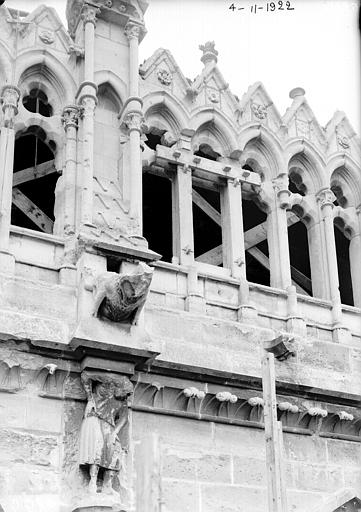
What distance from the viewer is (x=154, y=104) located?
13.1 metres

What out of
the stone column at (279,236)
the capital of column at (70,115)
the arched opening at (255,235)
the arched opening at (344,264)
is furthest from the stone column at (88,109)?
the arched opening at (344,264)

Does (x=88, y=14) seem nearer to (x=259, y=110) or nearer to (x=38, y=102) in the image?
(x=38, y=102)

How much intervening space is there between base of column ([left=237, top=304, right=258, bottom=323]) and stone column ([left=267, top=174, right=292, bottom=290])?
0.85 m

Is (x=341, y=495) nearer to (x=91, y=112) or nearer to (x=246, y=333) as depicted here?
(x=246, y=333)

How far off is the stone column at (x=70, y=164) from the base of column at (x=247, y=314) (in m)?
2.19

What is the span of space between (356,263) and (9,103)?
17.1ft

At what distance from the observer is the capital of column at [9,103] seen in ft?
38.7

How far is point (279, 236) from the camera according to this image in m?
13.3

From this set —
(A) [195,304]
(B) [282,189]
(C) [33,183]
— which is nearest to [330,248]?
(B) [282,189]

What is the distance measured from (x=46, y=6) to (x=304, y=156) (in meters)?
4.02

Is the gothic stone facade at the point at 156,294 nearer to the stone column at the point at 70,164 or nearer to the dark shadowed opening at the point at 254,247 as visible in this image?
the stone column at the point at 70,164

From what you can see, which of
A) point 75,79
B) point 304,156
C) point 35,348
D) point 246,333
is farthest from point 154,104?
point 35,348

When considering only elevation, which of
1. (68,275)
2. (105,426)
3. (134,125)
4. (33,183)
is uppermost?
(33,183)

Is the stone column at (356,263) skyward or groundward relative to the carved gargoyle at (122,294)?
skyward
